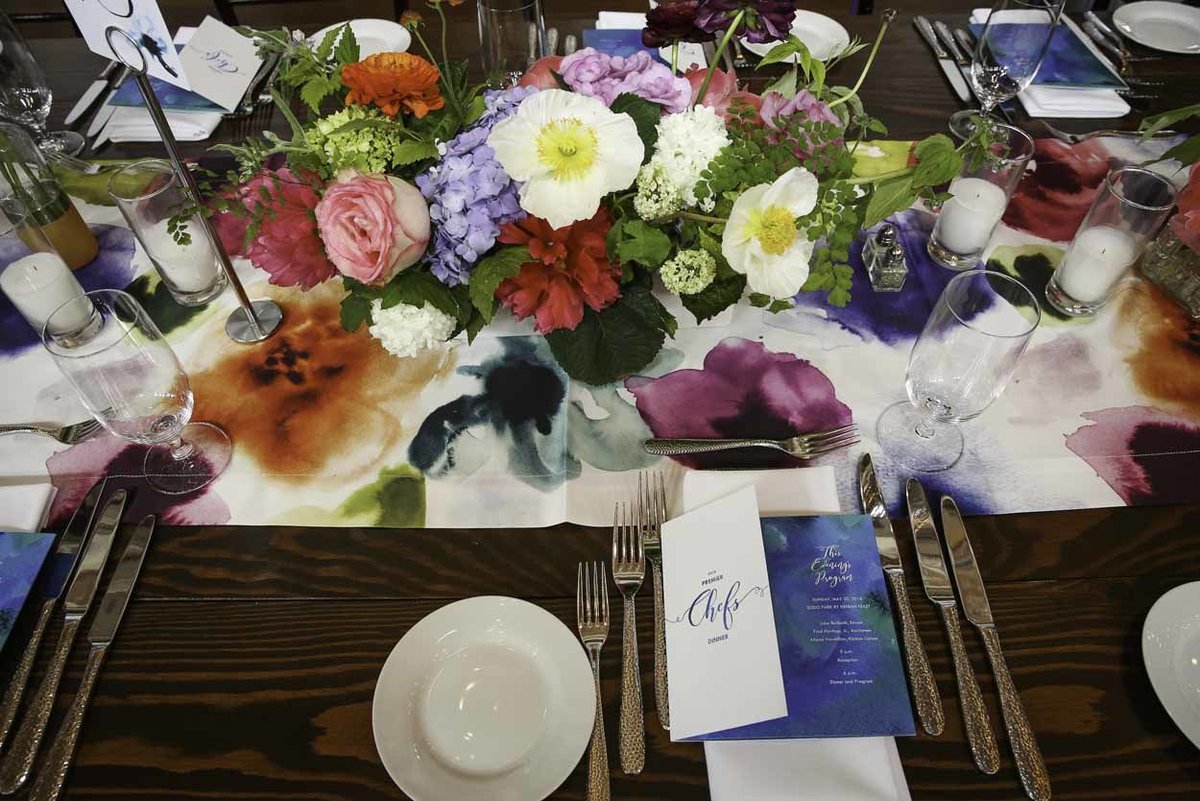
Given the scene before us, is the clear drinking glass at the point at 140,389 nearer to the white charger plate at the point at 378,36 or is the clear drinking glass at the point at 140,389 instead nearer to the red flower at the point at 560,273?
the red flower at the point at 560,273

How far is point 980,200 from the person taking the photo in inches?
38.9

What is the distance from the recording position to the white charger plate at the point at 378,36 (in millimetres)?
1388

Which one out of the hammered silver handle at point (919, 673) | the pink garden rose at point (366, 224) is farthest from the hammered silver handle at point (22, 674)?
the hammered silver handle at point (919, 673)

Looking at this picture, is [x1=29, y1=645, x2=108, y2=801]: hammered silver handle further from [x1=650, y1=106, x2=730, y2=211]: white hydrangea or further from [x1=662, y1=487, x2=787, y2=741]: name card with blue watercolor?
[x1=650, y1=106, x2=730, y2=211]: white hydrangea

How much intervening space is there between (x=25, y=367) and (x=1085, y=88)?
5.50 feet

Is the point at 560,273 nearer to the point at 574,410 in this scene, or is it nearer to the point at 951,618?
the point at 574,410

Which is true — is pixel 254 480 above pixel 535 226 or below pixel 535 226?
below

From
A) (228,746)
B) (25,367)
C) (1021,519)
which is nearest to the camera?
(228,746)

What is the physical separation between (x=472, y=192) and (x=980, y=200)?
694 millimetres

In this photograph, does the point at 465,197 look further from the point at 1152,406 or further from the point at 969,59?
the point at 969,59

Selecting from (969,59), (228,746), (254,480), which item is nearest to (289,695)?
(228,746)

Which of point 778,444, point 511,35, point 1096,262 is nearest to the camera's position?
point 778,444

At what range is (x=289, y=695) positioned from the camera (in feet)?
2.24

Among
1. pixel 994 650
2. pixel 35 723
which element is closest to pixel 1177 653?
pixel 994 650
